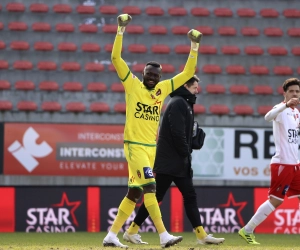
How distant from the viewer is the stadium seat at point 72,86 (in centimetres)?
1639

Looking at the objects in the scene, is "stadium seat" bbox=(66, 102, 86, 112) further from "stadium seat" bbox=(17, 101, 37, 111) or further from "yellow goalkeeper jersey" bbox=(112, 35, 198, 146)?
"yellow goalkeeper jersey" bbox=(112, 35, 198, 146)

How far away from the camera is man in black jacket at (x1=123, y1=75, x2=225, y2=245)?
8.27m

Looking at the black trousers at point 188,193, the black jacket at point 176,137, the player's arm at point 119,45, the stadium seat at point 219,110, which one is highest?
the player's arm at point 119,45

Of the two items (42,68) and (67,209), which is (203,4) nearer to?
(42,68)

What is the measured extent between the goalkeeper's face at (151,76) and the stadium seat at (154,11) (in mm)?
10244

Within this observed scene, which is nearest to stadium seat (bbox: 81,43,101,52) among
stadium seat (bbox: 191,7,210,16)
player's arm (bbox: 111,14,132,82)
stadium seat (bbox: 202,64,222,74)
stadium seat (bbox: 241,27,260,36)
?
stadium seat (bbox: 202,64,222,74)

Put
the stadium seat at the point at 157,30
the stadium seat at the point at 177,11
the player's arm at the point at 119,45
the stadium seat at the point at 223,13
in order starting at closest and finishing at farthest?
the player's arm at the point at 119,45 → the stadium seat at the point at 157,30 → the stadium seat at the point at 177,11 → the stadium seat at the point at 223,13

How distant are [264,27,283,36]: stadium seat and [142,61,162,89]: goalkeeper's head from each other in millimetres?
10565

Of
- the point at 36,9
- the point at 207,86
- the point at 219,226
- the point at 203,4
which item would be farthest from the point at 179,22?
the point at 219,226

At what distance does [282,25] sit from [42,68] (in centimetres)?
569

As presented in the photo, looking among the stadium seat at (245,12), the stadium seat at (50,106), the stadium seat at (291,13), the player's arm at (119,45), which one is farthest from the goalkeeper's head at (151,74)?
the stadium seat at (291,13)

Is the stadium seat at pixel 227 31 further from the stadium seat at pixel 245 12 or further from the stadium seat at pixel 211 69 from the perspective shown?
the stadium seat at pixel 211 69

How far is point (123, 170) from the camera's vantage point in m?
15.2

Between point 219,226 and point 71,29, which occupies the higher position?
point 71,29
